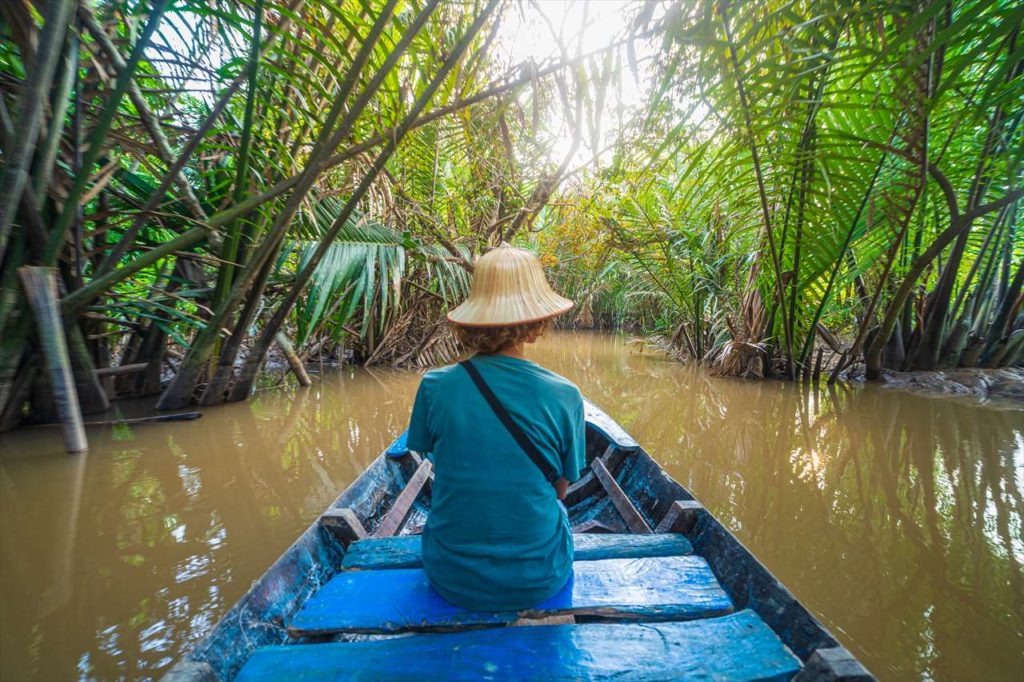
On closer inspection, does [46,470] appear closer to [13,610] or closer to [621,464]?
[13,610]

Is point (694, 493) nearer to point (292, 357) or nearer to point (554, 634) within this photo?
point (554, 634)

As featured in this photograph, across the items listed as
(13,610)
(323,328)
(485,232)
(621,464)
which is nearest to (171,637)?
(13,610)

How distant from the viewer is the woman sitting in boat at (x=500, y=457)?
1.04 metres

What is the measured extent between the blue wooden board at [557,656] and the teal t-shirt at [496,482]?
0.11 meters

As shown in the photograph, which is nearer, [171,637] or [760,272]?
[171,637]

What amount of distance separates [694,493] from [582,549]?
4.42ft

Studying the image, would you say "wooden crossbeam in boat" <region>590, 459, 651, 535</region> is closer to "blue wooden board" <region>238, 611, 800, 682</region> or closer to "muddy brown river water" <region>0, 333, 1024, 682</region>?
"muddy brown river water" <region>0, 333, 1024, 682</region>

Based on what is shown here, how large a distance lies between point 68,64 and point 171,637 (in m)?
3.16

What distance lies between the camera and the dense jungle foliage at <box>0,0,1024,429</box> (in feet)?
8.20

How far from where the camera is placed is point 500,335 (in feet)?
3.67

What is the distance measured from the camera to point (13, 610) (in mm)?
1473

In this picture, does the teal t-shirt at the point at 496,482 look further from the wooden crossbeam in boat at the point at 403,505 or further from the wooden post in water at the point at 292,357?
the wooden post in water at the point at 292,357

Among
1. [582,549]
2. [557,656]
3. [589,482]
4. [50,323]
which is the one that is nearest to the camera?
[557,656]

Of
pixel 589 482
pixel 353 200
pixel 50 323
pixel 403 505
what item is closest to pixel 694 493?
pixel 589 482
